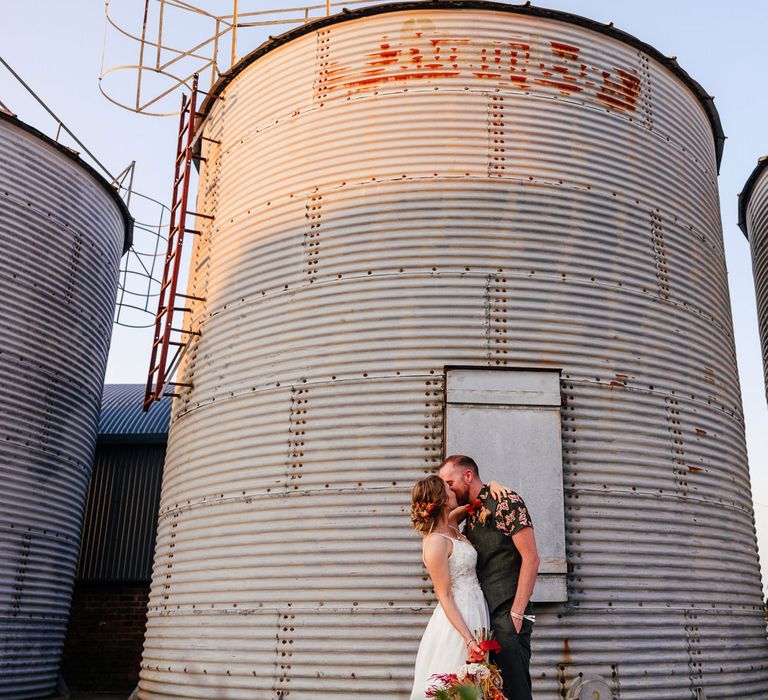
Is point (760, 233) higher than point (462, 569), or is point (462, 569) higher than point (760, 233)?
point (760, 233)

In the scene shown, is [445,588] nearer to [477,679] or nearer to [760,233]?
[477,679]

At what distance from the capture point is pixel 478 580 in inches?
183

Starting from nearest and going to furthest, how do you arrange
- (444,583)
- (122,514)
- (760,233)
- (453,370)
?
(444,583) → (453,370) → (760,233) → (122,514)

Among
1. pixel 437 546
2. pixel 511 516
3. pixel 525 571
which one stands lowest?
pixel 525 571

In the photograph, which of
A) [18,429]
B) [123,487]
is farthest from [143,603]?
[18,429]

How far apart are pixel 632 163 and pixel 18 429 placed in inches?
332

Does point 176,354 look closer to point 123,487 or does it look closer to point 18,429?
point 18,429

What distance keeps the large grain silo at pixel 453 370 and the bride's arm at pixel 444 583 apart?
251 centimetres

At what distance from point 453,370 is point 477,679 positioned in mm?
3487

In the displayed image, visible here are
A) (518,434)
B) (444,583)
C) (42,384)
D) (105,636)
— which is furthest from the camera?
(105,636)

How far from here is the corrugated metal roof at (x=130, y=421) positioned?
15.3 metres

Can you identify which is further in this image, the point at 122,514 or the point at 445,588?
the point at 122,514

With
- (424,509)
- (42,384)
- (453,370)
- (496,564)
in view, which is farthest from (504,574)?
(42,384)

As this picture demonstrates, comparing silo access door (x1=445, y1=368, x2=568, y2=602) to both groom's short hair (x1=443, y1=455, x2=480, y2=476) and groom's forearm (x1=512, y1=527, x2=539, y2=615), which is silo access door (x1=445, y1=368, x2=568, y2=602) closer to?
groom's short hair (x1=443, y1=455, x2=480, y2=476)
